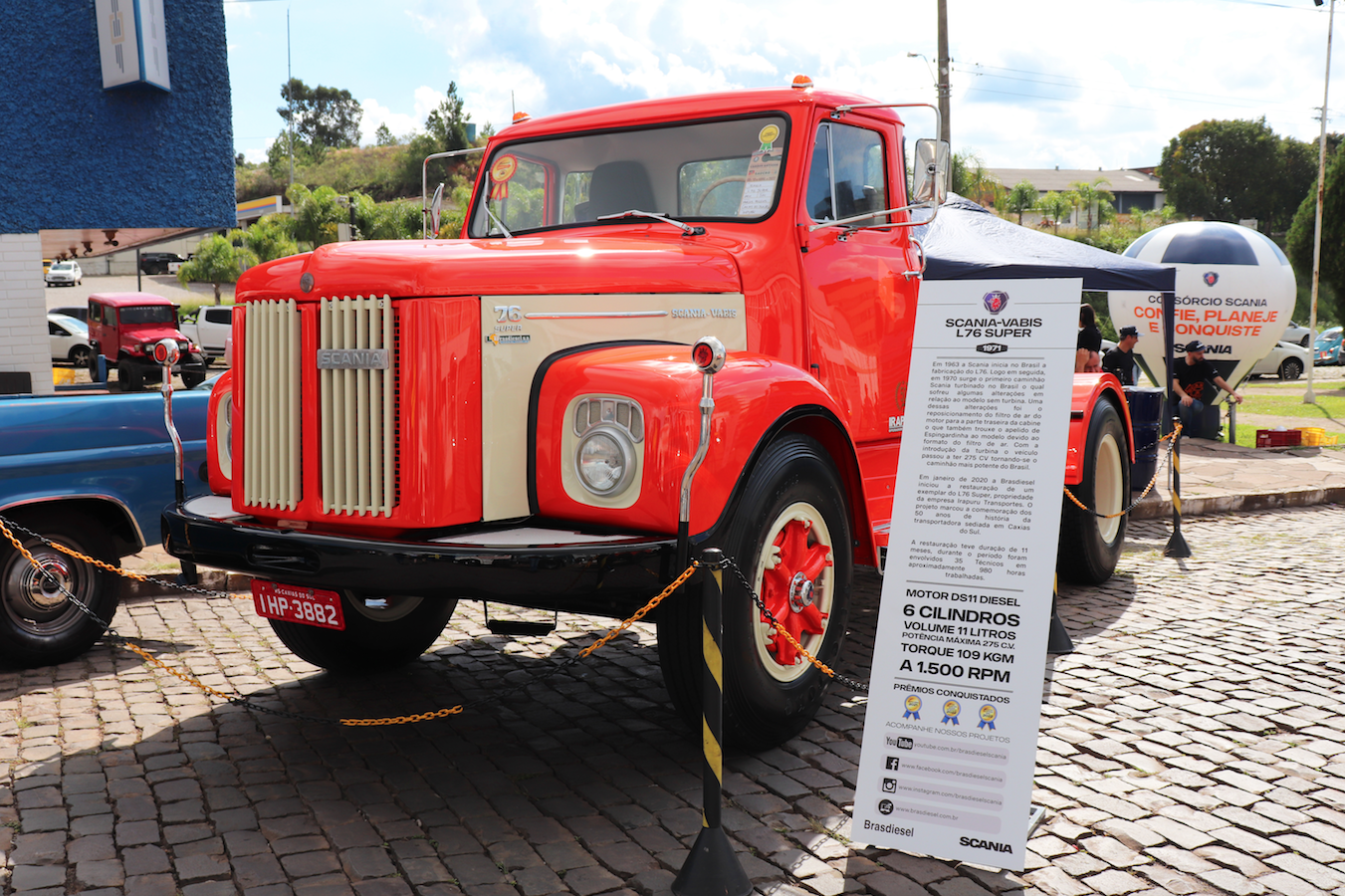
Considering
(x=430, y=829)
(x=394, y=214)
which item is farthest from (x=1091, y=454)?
(x=394, y=214)

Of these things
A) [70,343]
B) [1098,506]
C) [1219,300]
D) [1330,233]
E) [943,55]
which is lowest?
[1098,506]

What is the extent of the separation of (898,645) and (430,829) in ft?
5.45

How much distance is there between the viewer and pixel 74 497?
5367 millimetres

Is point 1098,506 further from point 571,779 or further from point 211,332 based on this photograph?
point 211,332

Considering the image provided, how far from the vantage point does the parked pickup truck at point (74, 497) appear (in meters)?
5.25

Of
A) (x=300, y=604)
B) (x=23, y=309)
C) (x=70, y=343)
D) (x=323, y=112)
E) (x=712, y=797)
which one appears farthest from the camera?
(x=323, y=112)

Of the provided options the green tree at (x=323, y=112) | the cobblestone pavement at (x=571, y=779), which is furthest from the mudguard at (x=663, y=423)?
the green tree at (x=323, y=112)

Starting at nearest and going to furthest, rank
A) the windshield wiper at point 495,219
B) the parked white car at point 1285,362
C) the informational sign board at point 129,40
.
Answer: the windshield wiper at point 495,219
the informational sign board at point 129,40
the parked white car at point 1285,362

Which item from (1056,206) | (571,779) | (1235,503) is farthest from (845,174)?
(1056,206)

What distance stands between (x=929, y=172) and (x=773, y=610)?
6.78 ft

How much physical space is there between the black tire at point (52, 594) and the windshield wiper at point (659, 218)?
3090 millimetres

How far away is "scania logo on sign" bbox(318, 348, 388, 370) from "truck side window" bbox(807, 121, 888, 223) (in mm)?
2162

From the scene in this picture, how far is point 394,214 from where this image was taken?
46344 mm

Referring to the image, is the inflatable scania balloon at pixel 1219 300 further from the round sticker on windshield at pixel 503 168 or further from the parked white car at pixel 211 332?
the parked white car at pixel 211 332
